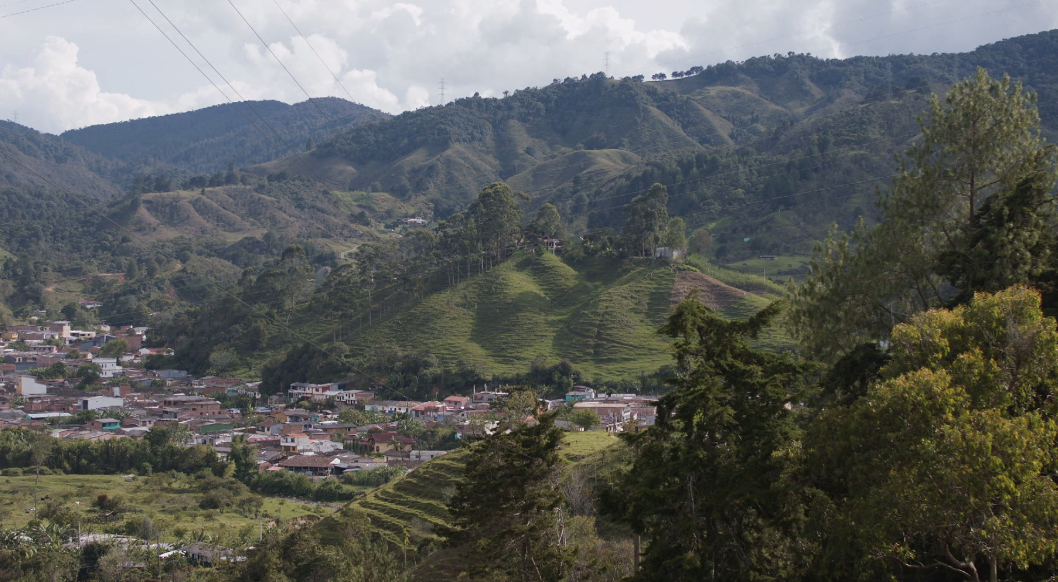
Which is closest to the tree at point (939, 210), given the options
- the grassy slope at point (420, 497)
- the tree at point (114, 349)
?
the grassy slope at point (420, 497)

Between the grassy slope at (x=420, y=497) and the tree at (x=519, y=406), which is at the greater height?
the tree at (x=519, y=406)

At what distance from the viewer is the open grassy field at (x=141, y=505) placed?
3109cm

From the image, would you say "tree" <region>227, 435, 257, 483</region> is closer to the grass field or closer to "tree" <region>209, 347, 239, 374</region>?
"tree" <region>209, 347, 239, 374</region>

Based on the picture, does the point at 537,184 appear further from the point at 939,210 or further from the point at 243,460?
the point at 939,210

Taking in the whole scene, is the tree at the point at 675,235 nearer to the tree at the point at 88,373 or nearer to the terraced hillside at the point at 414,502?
the terraced hillside at the point at 414,502

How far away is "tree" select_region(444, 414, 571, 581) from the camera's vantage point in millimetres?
13930

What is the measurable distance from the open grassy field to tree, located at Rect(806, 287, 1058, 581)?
989 inches

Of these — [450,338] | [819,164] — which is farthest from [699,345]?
[819,164]

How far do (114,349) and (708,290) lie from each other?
167 feet

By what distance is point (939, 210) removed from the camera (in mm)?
16156

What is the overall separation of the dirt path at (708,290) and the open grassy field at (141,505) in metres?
29.6

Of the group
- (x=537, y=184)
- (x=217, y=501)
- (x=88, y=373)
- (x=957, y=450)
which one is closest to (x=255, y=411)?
(x=217, y=501)

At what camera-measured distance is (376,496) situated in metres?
29.4

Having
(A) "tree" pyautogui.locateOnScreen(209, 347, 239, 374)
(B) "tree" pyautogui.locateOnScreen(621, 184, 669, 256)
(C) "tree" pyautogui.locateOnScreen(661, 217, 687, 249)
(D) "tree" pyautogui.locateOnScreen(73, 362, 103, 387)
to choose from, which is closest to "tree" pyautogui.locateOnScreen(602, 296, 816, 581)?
(C) "tree" pyautogui.locateOnScreen(661, 217, 687, 249)
